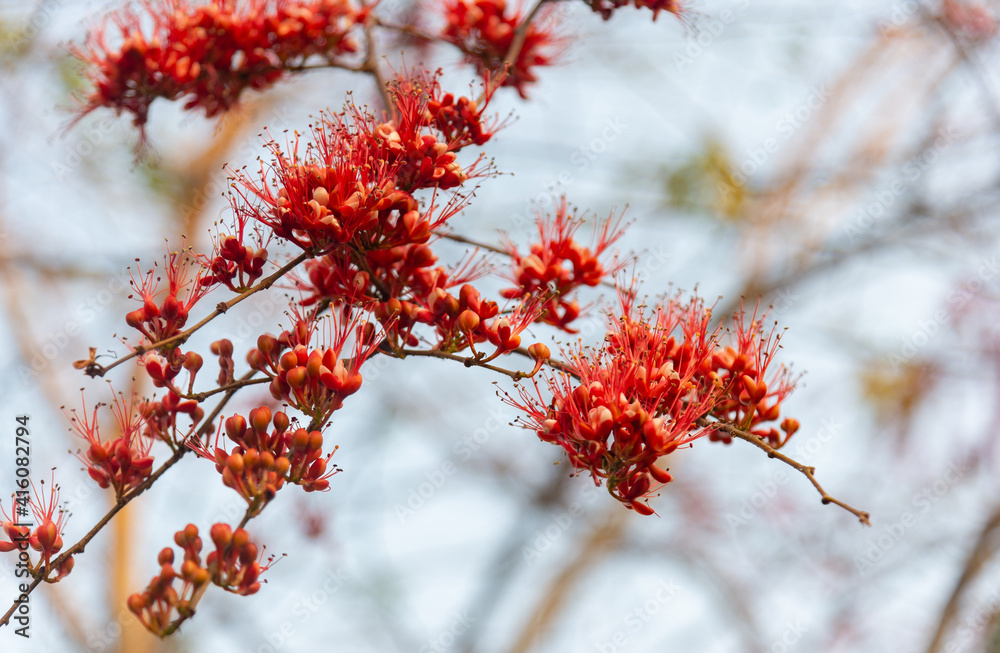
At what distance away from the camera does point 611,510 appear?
8.13 metres

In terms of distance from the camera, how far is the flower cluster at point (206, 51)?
3365 millimetres

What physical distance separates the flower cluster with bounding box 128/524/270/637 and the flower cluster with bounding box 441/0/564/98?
227cm

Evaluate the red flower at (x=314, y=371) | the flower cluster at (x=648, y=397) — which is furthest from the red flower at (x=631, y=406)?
the red flower at (x=314, y=371)

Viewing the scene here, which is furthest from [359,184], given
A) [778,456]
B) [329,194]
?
[778,456]

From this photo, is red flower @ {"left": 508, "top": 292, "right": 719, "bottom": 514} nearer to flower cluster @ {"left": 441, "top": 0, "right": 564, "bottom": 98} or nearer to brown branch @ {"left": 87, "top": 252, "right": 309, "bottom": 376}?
brown branch @ {"left": 87, "top": 252, "right": 309, "bottom": 376}

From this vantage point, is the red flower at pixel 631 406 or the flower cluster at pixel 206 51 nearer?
the red flower at pixel 631 406

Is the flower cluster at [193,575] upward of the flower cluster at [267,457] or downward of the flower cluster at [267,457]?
downward

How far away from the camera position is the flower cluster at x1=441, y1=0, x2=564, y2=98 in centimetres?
367

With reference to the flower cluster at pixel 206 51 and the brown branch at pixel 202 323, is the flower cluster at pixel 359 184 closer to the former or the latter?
the brown branch at pixel 202 323

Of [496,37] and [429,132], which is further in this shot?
[496,37]

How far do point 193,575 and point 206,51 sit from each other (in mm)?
2216

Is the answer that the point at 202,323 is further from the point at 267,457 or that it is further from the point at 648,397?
the point at 648,397

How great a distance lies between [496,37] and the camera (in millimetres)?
3674

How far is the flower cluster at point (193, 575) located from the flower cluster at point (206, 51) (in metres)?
1.99
